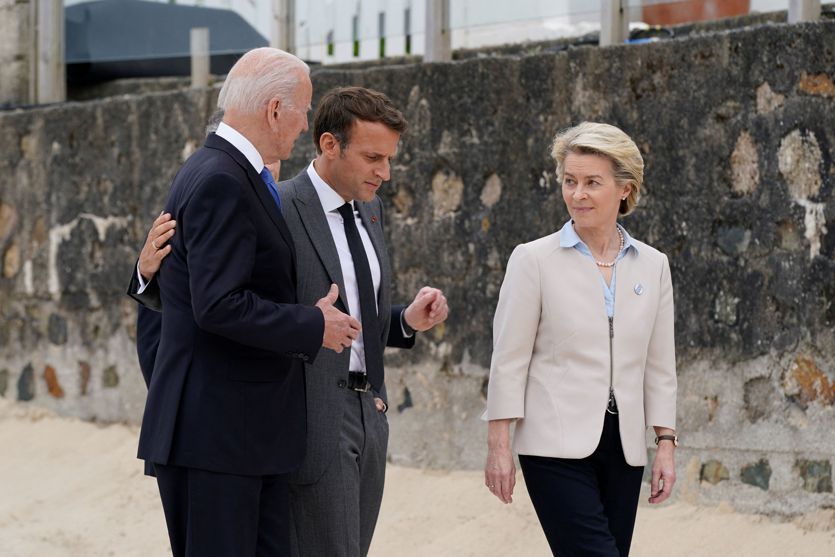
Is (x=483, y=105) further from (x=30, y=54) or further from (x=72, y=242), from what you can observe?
(x=30, y=54)

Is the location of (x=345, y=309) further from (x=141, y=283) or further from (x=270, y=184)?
(x=141, y=283)

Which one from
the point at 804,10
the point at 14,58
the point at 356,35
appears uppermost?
the point at 14,58

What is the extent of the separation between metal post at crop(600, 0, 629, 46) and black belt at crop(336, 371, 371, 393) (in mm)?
2767

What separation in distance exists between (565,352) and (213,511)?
96 cm

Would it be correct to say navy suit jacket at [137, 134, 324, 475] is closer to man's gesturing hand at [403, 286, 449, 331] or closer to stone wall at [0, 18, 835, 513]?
man's gesturing hand at [403, 286, 449, 331]

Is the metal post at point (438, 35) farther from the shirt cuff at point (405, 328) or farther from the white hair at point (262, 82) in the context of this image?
the white hair at point (262, 82)

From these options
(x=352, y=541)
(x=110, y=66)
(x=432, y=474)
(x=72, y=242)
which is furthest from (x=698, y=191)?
(x=110, y=66)

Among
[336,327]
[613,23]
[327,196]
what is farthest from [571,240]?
[613,23]

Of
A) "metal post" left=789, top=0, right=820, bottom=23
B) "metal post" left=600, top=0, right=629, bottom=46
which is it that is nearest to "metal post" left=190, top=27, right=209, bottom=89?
"metal post" left=600, top=0, right=629, bottom=46

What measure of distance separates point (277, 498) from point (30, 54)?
580 cm

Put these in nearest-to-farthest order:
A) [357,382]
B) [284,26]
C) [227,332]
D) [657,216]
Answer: [227,332] → [357,382] → [657,216] → [284,26]

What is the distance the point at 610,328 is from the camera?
10.9 ft

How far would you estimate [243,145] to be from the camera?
119 inches

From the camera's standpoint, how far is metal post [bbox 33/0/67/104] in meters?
8.07
